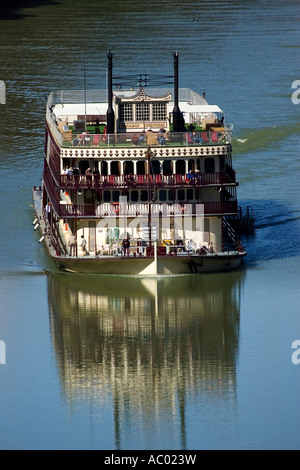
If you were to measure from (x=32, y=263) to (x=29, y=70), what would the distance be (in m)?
50.5

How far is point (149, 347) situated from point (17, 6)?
102 meters

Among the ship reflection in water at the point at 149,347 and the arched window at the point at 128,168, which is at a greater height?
the arched window at the point at 128,168

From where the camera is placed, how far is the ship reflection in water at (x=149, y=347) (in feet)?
140

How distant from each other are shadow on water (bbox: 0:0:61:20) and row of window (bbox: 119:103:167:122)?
8043 centimetres

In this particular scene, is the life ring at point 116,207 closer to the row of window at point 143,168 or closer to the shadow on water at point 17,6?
the row of window at point 143,168

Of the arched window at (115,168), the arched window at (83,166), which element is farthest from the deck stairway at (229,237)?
the arched window at (83,166)

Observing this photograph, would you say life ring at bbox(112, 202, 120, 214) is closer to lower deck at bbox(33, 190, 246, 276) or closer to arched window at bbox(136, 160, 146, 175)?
lower deck at bbox(33, 190, 246, 276)

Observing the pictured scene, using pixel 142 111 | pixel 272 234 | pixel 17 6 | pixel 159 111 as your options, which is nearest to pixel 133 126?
pixel 142 111

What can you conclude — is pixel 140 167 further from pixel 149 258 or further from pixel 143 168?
pixel 149 258

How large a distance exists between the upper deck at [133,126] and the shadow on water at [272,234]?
6264 mm

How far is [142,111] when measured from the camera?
2324 inches

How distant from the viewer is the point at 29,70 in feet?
352

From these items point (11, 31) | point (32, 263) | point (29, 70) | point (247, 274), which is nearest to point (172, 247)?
point (247, 274)

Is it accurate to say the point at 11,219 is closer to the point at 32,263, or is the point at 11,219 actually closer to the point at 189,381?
the point at 32,263
